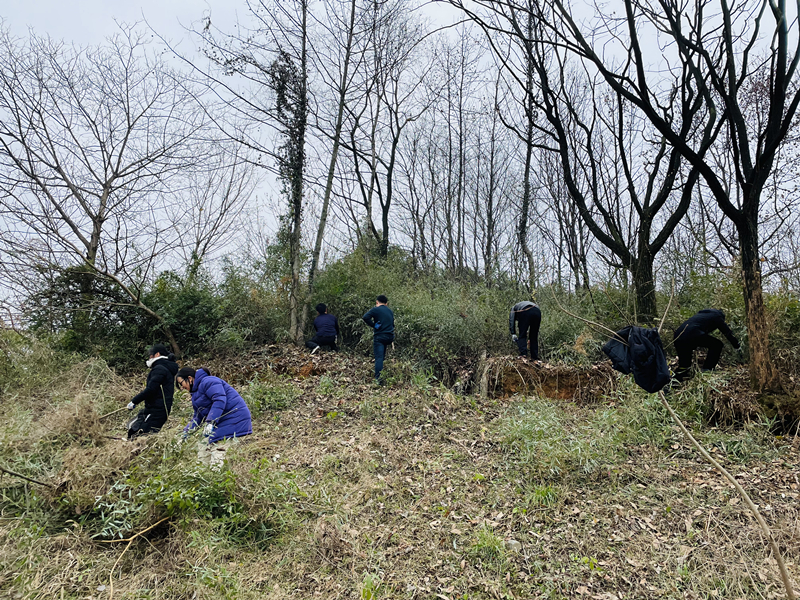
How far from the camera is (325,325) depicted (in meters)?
10.7

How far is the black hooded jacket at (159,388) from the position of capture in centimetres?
592

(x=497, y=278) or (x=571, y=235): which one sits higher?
(x=571, y=235)

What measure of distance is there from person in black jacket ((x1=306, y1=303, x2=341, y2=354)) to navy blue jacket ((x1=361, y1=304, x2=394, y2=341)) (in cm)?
170

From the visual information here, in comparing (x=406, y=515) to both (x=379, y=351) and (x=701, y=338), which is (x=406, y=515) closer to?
(x=379, y=351)

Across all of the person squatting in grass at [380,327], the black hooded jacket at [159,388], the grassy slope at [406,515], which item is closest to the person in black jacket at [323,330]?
the person squatting in grass at [380,327]

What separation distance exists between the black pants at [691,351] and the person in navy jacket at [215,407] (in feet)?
19.7

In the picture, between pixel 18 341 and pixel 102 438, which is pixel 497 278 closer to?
pixel 102 438

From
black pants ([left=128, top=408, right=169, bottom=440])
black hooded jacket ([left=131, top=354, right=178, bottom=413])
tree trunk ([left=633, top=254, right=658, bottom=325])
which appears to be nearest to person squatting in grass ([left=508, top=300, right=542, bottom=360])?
tree trunk ([left=633, top=254, right=658, bottom=325])

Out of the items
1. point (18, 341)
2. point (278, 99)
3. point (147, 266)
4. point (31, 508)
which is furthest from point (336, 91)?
point (31, 508)

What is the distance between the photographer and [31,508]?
4.37 meters

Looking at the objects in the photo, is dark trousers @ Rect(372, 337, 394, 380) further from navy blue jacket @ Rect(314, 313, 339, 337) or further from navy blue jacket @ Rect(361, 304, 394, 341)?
navy blue jacket @ Rect(314, 313, 339, 337)

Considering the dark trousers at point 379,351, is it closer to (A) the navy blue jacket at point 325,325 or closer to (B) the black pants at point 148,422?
(A) the navy blue jacket at point 325,325

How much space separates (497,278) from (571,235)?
4.32 meters

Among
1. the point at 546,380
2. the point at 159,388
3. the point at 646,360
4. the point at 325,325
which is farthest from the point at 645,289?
the point at 159,388
